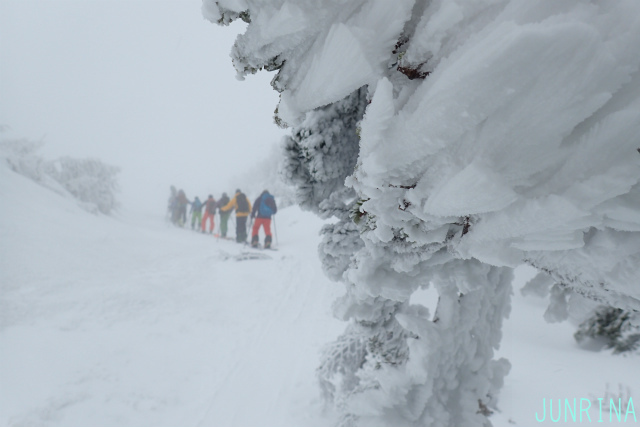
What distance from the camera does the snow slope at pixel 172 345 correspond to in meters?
2.74

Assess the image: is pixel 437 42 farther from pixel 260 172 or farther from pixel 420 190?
pixel 260 172

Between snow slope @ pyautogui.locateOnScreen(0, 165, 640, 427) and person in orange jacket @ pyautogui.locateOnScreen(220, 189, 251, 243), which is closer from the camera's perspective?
snow slope @ pyautogui.locateOnScreen(0, 165, 640, 427)

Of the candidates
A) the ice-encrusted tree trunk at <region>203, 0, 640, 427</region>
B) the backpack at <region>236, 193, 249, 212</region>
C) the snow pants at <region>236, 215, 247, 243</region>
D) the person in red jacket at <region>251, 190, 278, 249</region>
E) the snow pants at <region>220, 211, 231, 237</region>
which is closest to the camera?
the ice-encrusted tree trunk at <region>203, 0, 640, 427</region>

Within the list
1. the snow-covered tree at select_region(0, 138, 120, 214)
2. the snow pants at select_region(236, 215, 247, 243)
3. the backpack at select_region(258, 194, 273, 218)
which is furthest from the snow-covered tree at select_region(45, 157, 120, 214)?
the backpack at select_region(258, 194, 273, 218)

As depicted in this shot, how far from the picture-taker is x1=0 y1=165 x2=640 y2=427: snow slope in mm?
2736

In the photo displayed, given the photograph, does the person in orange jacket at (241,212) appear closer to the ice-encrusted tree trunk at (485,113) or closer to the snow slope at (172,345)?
the snow slope at (172,345)

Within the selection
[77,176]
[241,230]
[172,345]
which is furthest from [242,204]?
[77,176]

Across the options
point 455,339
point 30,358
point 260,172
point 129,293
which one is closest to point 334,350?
point 455,339

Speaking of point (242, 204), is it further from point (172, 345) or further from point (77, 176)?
point (77, 176)

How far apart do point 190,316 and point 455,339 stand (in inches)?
144

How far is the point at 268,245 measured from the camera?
10.5 meters

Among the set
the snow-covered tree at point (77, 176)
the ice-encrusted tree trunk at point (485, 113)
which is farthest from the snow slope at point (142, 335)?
the snow-covered tree at point (77, 176)

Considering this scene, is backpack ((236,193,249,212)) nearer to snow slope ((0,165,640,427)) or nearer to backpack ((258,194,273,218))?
backpack ((258,194,273,218))

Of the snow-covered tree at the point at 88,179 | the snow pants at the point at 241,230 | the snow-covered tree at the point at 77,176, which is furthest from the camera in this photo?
the snow-covered tree at the point at 88,179
